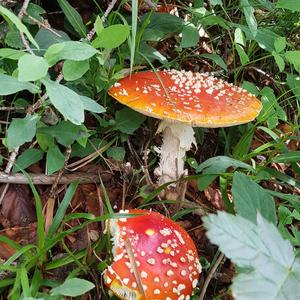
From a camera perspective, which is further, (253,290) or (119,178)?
→ (119,178)

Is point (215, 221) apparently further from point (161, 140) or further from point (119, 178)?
point (161, 140)

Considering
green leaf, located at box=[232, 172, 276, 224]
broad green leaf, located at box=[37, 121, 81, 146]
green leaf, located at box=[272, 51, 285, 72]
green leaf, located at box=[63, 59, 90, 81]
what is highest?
green leaf, located at box=[63, 59, 90, 81]

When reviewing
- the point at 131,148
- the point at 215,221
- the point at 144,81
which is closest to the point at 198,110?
the point at 144,81

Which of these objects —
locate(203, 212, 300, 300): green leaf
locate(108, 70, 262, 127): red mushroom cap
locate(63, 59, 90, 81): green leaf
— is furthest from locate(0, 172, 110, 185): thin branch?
locate(203, 212, 300, 300): green leaf

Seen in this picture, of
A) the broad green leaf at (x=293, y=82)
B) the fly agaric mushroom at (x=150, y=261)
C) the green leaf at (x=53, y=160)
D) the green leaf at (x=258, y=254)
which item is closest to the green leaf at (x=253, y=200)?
the green leaf at (x=258, y=254)

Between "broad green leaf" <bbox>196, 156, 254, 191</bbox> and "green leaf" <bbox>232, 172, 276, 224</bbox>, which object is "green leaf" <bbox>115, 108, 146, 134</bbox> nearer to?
"broad green leaf" <bbox>196, 156, 254, 191</bbox>

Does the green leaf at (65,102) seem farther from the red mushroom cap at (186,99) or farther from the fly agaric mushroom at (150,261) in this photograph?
the red mushroom cap at (186,99)
